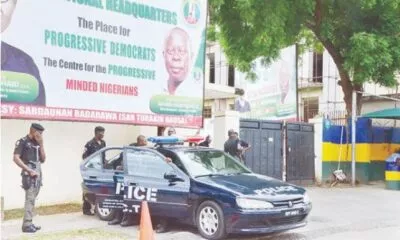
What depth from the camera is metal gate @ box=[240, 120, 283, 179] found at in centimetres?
1634

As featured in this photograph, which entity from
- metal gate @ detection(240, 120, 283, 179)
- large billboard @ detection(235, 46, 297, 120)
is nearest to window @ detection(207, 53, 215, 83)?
large billboard @ detection(235, 46, 297, 120)

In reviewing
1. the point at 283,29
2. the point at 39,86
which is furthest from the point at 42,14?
the point at 283,29

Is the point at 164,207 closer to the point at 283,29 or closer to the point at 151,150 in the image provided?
the point at 151,150

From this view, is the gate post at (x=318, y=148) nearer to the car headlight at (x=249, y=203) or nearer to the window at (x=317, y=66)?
the car headlight at (x=249, y=203)

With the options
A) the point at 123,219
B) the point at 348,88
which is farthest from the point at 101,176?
the point at 348,88

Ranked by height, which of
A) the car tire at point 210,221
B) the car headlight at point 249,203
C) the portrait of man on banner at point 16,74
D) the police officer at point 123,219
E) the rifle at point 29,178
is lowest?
the police officer at point 123,219

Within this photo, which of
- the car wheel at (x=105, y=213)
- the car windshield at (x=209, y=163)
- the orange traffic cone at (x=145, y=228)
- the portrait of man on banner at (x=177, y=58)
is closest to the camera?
the orange traffic cone at (x=145, y=228)

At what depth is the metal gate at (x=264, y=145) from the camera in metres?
16.3

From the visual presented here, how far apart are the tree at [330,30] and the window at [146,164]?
7.80m

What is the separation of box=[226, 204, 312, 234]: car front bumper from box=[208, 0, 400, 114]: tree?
9149mm

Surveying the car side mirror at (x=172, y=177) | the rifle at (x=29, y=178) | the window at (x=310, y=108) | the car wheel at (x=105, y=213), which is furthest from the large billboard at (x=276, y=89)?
the rifle at (x=29, y=178)

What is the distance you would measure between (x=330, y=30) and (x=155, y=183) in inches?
421

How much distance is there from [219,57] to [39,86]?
2537 centimetres

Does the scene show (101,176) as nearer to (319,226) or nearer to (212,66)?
(319,226)
